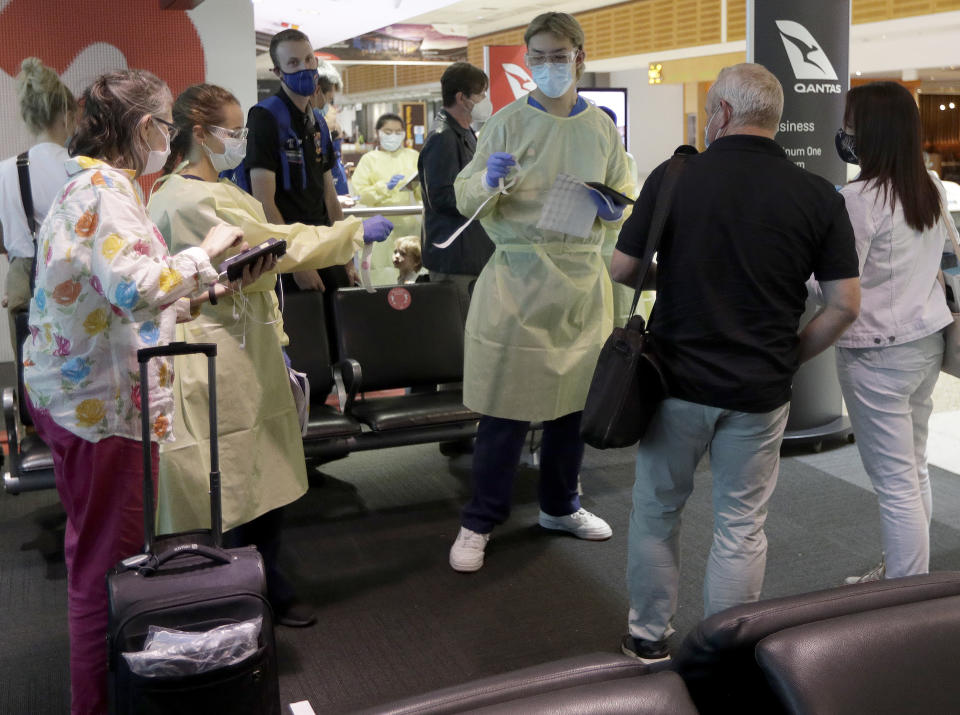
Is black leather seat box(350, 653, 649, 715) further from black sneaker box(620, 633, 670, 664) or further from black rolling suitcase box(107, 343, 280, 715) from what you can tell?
black sneaker box(620, 633, 670, 664)

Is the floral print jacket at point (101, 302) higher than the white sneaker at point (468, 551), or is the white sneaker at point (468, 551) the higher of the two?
the floral print jacket at point (101, 302)

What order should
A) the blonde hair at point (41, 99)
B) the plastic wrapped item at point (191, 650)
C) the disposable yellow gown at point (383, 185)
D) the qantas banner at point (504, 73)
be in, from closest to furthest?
the plastic wrapped item at point (191, 650) < the blonde hair at point (41, 99) < the qantas banner at point (504, 73) < the disposable yellow gown at point (383, 185)

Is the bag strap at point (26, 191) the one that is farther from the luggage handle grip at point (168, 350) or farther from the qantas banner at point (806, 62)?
the qantas banner at point (806, 62)

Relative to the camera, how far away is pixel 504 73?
6.65 meters

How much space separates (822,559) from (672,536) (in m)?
1.09

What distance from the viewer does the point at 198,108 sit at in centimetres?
251

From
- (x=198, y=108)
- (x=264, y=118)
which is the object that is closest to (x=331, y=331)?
(x=264, y=118)

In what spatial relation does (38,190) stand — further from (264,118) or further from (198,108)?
(198,108)

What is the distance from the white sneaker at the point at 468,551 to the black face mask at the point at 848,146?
166 centimetres

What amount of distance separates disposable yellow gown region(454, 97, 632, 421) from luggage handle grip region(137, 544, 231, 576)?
1.34 meters

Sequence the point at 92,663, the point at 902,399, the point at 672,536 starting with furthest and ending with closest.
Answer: the point at 902,399 → the point at 672,536 → the point at 92,663

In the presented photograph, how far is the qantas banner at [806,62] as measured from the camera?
420cm

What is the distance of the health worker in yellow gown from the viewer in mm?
2512

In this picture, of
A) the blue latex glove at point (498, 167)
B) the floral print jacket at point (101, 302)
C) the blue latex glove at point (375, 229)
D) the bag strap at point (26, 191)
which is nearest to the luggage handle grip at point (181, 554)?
the floral print jacket at point (101, 302)
